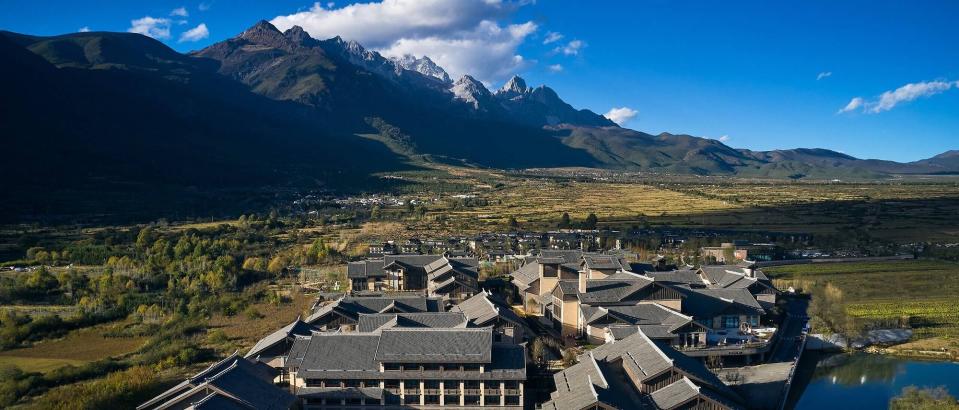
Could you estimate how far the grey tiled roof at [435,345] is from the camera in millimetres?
23938

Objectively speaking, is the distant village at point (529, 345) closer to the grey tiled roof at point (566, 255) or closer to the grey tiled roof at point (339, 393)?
the grey tiled roof at point (339, 393)

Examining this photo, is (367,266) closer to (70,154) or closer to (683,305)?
(683,305)

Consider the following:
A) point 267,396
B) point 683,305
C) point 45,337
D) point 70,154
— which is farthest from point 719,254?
point 70,154

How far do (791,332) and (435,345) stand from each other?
70.2ft

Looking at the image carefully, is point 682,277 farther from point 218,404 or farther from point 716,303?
point 218,404

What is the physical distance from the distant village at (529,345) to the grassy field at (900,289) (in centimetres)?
472

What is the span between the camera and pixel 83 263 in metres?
55.2

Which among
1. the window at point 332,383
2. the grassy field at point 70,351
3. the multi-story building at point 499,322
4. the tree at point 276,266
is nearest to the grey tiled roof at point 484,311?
the multi-story building at point 499,322

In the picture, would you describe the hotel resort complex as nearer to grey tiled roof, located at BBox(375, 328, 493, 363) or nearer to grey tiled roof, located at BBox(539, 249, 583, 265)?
grey tiled roof, located at BBox(375, 328, 493, 363)

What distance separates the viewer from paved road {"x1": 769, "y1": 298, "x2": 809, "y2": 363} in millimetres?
31819

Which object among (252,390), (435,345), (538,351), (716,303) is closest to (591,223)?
(716,303)

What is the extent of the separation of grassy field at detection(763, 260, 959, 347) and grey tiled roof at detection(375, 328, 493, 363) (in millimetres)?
25798

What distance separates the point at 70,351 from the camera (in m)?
33.8

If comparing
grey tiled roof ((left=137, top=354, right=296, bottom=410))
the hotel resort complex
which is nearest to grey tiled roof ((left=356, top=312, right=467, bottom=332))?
the hotel resort complex
